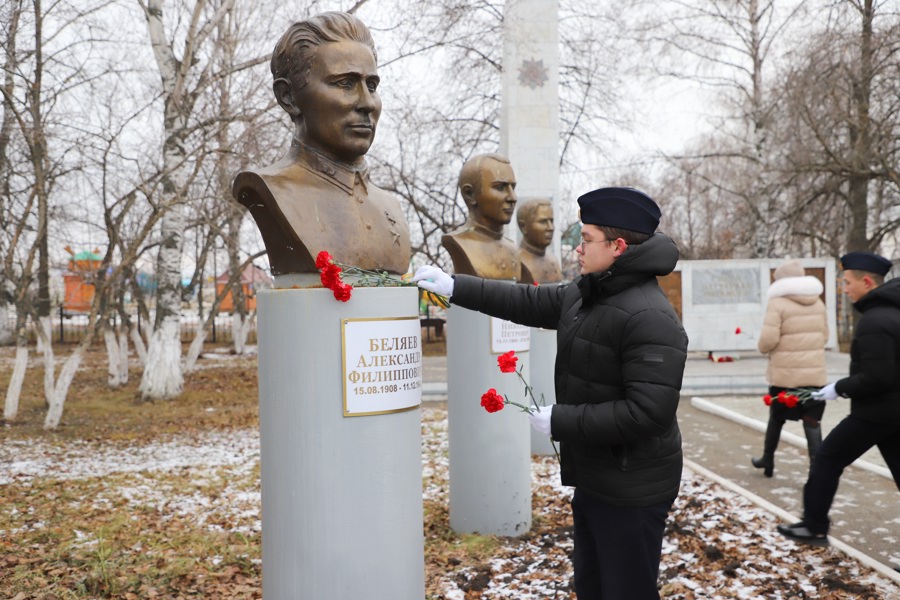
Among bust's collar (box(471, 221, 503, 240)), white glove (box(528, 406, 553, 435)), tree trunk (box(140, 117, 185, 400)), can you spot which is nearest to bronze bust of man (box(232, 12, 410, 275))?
white glove (box(528, 406, 553, 435))

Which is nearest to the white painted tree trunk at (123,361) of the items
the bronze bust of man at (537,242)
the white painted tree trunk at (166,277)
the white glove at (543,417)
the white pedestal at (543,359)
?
the white painted tree trunk at (166,277)

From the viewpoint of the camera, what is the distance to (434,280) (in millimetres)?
2855

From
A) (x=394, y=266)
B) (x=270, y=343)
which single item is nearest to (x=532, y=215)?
(x=394, y=266)

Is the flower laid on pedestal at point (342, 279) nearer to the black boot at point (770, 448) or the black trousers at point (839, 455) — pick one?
the black trousers at point (839, 455)

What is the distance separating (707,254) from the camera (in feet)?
86.2

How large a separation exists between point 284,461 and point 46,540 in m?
2.59

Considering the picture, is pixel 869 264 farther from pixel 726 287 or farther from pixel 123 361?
pixel 123 361

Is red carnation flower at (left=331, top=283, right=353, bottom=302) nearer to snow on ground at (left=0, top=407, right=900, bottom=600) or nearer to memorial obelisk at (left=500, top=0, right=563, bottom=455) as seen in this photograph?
snow on ground at (left=0, top=407, right=900, bottom=600)

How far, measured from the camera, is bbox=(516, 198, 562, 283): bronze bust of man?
6523 millimetres

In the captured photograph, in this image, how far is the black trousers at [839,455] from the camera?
13.1ft

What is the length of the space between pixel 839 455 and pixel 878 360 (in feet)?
2.13

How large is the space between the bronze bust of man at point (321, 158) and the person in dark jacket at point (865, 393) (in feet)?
9.28

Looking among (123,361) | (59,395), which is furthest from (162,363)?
(123,361)

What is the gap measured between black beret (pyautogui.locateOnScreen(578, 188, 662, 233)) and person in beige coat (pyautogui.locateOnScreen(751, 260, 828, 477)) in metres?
3.64
